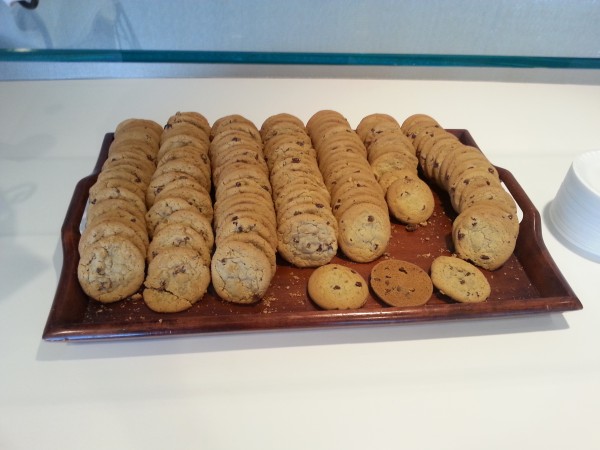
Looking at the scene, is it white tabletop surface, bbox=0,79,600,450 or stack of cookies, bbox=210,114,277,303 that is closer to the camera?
white tabletop surface, bbox=0,79,600,450

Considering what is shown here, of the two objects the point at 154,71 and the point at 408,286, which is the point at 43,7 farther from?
the point at 408,286

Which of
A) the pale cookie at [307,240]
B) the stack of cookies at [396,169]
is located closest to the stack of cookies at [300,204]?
the pale cookie at [307,240]

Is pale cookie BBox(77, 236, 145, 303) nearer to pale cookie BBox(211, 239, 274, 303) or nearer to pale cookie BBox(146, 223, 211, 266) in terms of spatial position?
pale cookie BBox(146, 223, 211, 266)

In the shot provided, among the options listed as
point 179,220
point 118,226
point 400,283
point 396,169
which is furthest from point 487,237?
point 118,226

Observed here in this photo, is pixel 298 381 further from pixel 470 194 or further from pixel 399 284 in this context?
pixel 470 194

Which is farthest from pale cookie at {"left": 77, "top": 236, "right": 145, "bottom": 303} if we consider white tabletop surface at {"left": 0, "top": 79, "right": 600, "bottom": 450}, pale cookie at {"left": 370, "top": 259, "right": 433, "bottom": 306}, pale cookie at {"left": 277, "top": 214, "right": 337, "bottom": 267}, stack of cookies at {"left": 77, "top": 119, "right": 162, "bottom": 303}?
pale cookie at {"left": 370, "top": 259, "right": 433, "bottom": 306}
